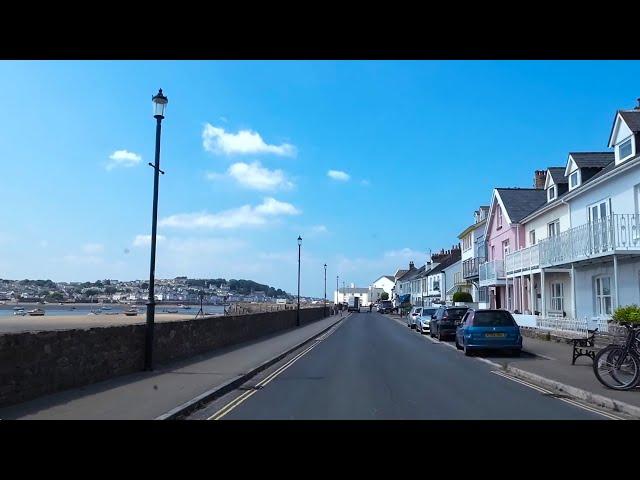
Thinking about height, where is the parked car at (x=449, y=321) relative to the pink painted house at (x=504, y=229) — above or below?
below

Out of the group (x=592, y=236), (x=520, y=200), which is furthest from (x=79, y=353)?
(x=520, y=200)

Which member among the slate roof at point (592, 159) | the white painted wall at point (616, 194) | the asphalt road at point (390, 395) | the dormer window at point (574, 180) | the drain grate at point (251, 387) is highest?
the slate roof at point (592, 159)

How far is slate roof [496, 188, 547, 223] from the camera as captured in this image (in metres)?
36.4

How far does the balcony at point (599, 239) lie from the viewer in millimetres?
20141

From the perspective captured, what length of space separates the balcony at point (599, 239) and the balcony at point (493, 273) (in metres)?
12.1

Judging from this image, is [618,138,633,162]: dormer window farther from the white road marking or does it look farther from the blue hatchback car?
the white road marking

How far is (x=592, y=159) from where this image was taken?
88.3 feet

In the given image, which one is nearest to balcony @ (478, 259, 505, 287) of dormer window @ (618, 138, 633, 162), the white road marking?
dormer window @ (618, 138, 633, 162)

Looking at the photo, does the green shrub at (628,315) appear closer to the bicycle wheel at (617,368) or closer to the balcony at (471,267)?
the bicycle wheel at (617,368)

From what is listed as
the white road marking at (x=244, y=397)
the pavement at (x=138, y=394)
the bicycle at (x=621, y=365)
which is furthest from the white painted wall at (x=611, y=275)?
the pavement at (x=138, y=394)
